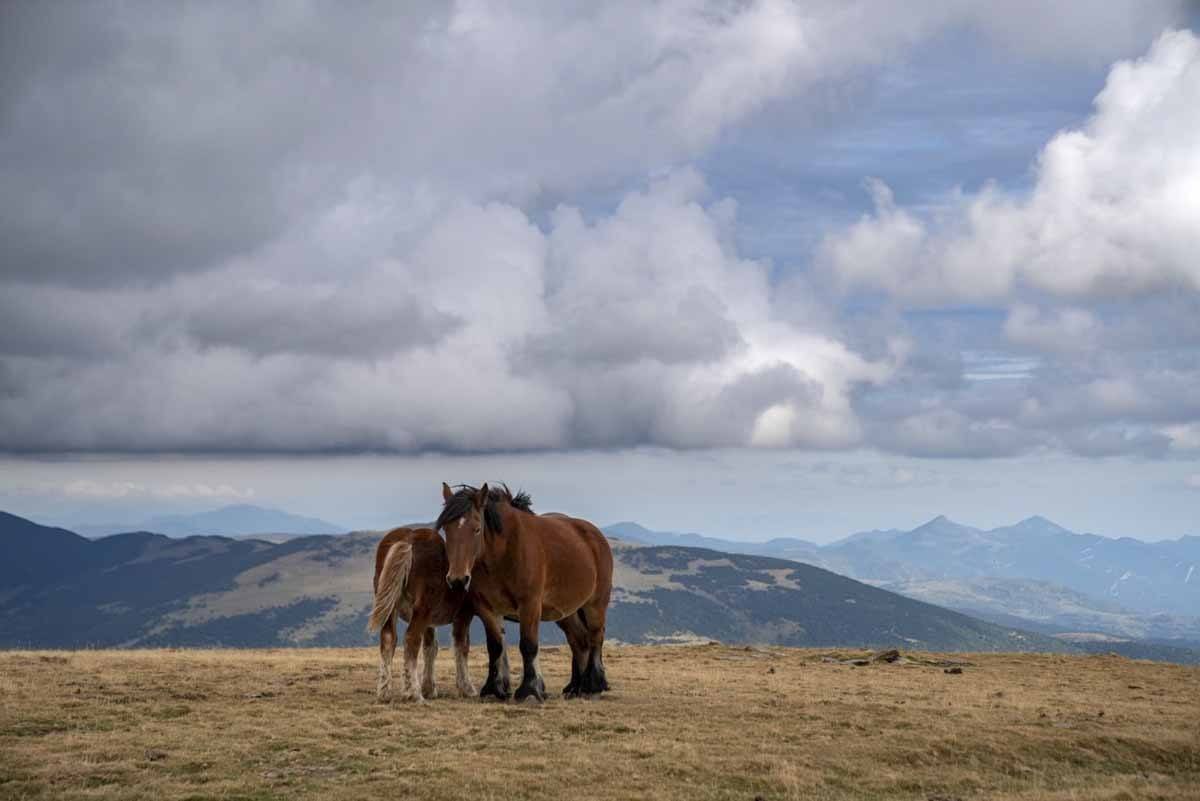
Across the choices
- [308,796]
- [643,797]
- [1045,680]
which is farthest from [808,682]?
[308,796]

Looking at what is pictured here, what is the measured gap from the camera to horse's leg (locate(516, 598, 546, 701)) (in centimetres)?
2317

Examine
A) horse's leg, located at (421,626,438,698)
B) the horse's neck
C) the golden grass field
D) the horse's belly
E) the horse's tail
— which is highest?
the horse's neck

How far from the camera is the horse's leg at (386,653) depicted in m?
22.5

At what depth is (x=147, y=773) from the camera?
51.3 feet

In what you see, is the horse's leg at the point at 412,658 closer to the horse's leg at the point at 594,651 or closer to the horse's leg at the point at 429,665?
the horse's leg at the point at 429,665

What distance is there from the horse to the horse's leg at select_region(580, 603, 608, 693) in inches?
117

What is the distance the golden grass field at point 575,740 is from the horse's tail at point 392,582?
2.00m

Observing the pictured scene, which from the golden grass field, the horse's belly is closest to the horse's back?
the horse's belly

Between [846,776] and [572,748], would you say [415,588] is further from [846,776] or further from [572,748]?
[846,776]

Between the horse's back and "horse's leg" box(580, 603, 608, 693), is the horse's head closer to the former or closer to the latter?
the horse's back

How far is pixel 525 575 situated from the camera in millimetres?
23203

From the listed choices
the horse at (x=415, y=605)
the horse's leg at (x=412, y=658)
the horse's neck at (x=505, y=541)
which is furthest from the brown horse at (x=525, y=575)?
the horse's leg at (x=412, y=658)

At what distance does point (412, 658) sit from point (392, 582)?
1792 millimetres

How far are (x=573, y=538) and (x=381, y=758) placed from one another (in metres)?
9.05
